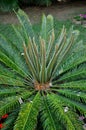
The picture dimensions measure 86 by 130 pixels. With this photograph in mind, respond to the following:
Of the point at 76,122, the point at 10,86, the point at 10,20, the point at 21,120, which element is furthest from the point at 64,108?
the point at 10,20

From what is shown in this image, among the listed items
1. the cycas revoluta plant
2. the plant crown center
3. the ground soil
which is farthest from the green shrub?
the plant crown center

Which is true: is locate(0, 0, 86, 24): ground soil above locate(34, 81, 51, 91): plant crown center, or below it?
above

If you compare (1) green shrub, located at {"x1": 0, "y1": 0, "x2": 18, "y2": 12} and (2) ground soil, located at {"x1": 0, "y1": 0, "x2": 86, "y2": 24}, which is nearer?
(2) ground soil, located at {"x1": 0, "y1": 0, "x2": 86, "y2": 24}

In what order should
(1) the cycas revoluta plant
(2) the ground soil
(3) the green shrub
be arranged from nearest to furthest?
(1) the cycas revoluta plant, (2) the ground soil, (3) the green shrub

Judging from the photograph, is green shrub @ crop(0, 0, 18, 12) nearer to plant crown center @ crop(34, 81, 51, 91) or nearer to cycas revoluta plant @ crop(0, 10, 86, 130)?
cycas revoluta plant @ crop(0, 10, 86, 130)

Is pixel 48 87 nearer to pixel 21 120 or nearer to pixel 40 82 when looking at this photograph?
pixel 40 82

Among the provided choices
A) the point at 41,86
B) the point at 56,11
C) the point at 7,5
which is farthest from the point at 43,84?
the point at 56,11

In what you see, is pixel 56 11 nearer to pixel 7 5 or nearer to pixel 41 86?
pixel 7 5

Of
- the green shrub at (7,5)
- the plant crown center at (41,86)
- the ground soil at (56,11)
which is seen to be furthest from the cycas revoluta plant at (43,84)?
the green shrub at (7,5)
